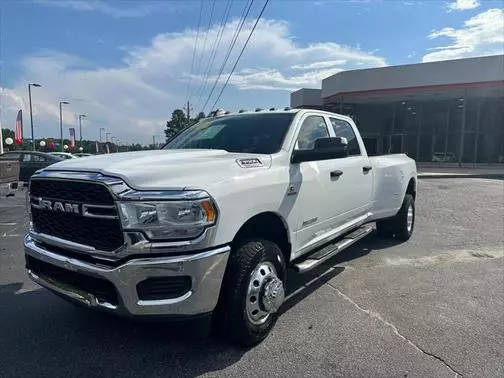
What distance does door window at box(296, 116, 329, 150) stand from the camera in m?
4.34

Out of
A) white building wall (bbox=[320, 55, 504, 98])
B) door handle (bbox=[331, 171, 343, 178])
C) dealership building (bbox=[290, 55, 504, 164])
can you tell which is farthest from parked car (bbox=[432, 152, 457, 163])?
door handle (bbox=[331, 171, 343, 178])

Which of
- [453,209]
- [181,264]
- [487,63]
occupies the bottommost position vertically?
[453,209]

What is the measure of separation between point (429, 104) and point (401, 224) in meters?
31.9

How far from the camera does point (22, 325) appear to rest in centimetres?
373

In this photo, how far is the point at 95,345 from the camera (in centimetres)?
337

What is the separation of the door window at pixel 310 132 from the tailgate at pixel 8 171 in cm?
868

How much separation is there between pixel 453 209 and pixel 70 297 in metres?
10.2

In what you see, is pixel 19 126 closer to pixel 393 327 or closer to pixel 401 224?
pixel 401 224

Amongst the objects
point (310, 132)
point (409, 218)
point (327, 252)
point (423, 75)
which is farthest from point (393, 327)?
point (423, 75)

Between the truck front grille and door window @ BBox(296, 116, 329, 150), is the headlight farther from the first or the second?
door window @ BBox(296, 116, 329, 150)

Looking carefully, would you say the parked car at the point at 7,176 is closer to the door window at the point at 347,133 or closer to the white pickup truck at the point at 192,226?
the white pickup truck at the point at 192,226

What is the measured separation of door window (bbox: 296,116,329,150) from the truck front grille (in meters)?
2.08

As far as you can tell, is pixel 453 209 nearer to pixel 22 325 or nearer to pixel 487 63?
pixel 22 325

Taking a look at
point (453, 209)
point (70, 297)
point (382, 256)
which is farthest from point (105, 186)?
point (453, 209)
